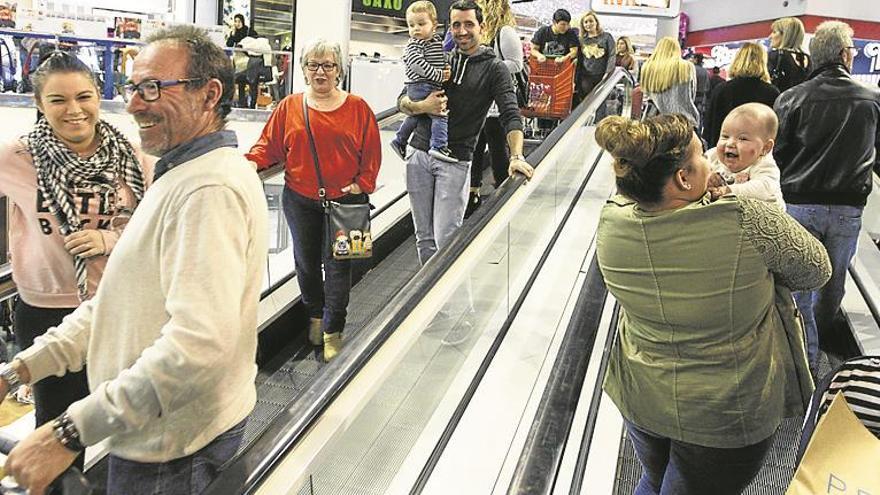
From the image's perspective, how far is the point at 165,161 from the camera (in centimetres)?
165

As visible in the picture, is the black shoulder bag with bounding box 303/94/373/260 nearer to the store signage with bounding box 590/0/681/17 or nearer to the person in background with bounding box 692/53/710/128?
the person in background with bounding box 692/53/710/128

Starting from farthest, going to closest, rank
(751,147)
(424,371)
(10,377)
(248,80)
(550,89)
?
(248,80), (550,89), (424,371), (751,147), (10,377)

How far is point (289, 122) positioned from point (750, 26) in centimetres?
1979

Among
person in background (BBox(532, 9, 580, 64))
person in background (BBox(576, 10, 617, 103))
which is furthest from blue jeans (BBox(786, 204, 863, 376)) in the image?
person in background (BBox(576, 10, 617, 103))

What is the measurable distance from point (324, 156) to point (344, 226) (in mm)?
360

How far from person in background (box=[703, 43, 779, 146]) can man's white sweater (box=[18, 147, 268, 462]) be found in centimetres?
453

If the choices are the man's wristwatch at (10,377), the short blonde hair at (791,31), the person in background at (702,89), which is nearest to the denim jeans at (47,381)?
the man's wristwatch at (10,377)

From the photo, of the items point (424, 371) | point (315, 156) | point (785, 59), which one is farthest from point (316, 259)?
point (785, 59)

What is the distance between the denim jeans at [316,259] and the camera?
3.88 metres

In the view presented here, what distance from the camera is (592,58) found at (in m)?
7.77

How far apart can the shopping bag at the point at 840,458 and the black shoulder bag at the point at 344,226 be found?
105 inches

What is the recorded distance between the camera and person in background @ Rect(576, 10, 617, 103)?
775 cm

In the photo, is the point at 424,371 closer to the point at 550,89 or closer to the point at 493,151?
the point at 493,151

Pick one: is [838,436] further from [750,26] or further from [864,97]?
[750,26]
